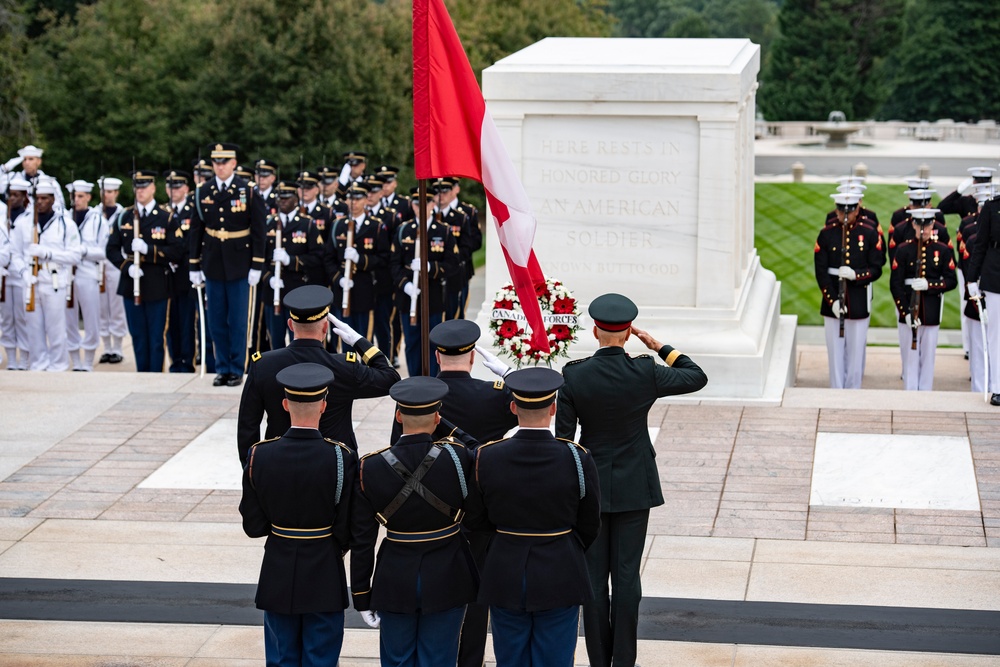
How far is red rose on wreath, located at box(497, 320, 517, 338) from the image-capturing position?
31.5 feet

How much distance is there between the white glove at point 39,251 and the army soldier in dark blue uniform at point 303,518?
805cm

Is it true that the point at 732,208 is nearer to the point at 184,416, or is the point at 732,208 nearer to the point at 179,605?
the point at 184,416

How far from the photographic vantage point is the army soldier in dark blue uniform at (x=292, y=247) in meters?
13.3

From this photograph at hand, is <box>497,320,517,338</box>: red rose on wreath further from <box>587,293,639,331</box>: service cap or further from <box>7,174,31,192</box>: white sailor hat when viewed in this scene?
<box>7,174,31,192</box>: white sailor hat

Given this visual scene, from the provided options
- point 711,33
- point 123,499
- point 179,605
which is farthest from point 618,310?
point 711,33

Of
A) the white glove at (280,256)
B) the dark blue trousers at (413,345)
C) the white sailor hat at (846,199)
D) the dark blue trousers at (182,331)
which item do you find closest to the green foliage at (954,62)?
the white sailor hat at (846,199)

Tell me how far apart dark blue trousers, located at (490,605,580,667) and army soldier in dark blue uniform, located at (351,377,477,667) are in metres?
0.18

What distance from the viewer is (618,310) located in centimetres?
647

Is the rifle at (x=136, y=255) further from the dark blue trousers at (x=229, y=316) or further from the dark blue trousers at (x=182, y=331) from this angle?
the dark blue trousers at (x=229, y=316)

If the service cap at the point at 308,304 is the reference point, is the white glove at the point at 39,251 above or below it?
below

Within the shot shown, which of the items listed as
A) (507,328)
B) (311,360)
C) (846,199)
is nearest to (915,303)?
(846,199)

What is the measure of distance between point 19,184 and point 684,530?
7.82 m

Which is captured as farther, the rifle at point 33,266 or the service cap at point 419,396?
the rifle at point 33,266

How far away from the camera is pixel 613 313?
6.46m
